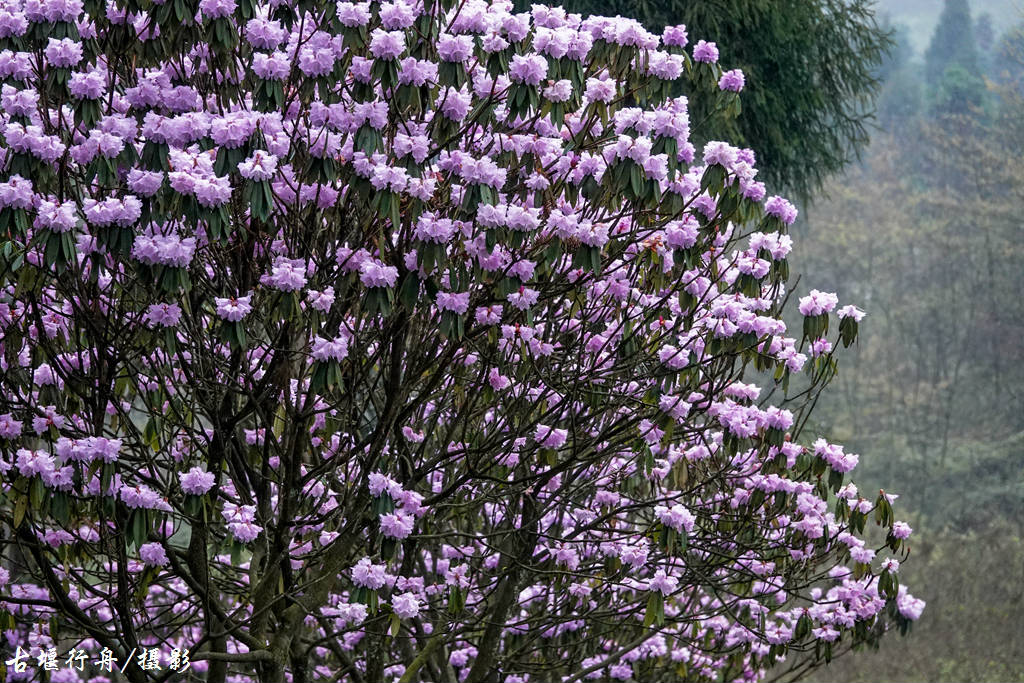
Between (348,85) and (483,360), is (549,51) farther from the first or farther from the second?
(483,360)

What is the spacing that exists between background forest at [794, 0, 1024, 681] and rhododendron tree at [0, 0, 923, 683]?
1157 cm

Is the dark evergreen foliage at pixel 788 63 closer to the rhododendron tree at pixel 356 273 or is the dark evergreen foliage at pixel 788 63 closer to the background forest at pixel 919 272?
the background forest at pixel 919 272

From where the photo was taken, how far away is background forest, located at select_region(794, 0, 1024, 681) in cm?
1619

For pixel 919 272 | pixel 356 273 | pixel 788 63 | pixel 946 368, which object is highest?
pixel 356 273

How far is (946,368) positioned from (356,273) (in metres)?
21.2

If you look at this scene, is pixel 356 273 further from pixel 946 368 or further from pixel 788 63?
pixel 946 368

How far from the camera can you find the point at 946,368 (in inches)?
891

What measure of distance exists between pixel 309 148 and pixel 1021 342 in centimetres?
1964

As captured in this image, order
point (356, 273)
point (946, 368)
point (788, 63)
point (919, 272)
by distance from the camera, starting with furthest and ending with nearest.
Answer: point (919, 272), point (946, 368), point (788, 63), point (356, 273)

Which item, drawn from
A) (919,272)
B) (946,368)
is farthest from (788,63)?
(919,272)

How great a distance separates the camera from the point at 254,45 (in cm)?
339

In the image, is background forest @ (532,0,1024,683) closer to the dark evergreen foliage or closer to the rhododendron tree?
the dark evergreen foliage

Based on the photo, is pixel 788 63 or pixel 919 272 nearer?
pixel 788 63

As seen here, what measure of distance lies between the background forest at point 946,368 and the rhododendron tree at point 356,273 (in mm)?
11567
